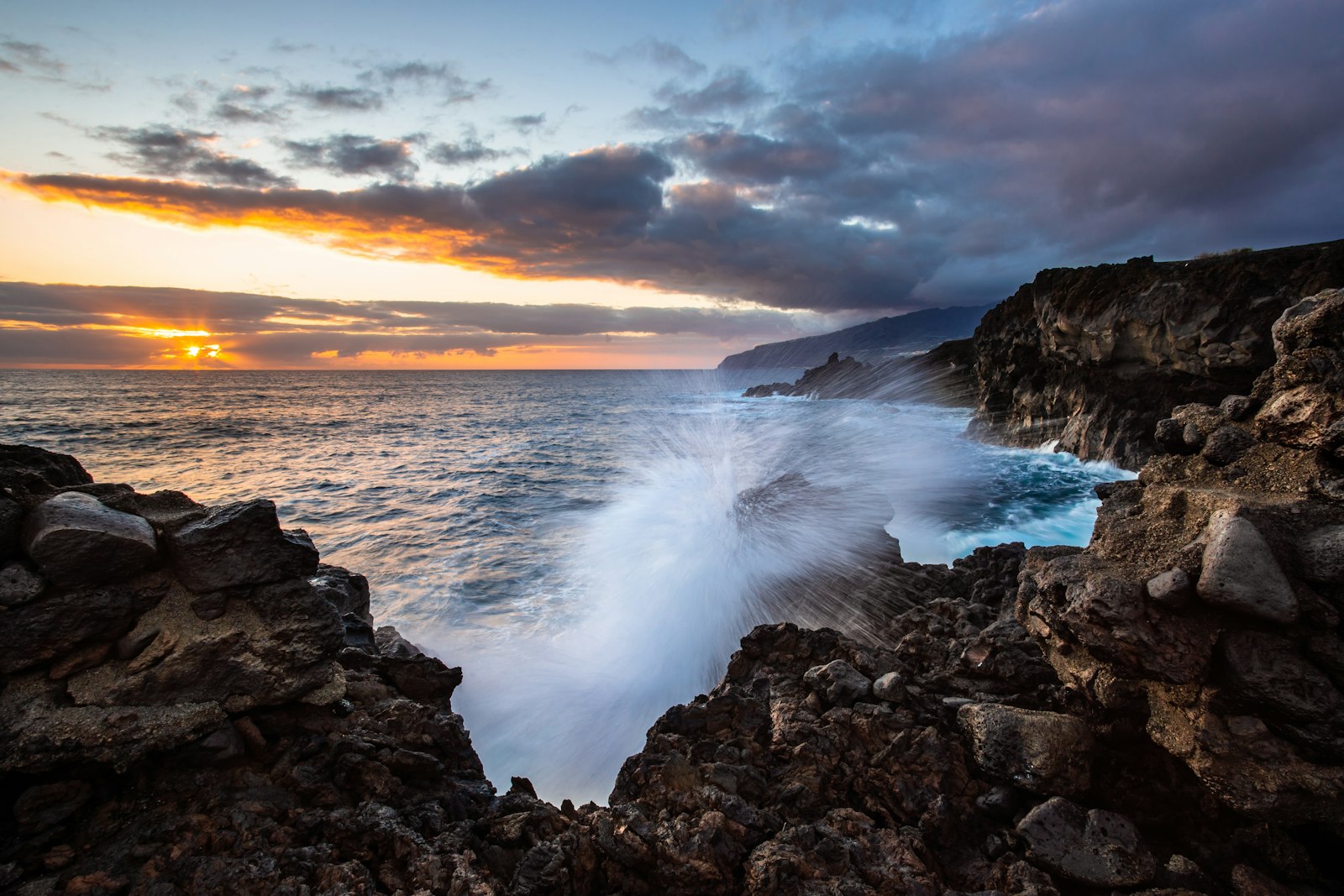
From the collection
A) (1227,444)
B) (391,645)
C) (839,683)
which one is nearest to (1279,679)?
(1227,444)

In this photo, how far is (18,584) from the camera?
310 centimetres

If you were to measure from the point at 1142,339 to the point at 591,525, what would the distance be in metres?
17.3

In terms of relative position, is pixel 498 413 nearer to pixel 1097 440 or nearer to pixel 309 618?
pixel 1097 440

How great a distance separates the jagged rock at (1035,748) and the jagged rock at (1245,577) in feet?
3.68

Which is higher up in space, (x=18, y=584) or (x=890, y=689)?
(x=18, y=584)

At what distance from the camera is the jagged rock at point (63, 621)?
306 centimetres

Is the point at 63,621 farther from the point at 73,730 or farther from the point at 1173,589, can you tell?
the point at 1173,589

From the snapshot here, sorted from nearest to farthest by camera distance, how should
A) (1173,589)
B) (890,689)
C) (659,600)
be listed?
(1173,589) < (890,689) < (659,600)

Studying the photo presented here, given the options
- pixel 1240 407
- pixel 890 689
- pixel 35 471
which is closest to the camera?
pixel 35 471

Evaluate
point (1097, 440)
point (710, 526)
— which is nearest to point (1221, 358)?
point (1097, 440)

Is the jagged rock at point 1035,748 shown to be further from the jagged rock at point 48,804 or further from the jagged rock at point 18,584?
the jagged rock at point 18,584

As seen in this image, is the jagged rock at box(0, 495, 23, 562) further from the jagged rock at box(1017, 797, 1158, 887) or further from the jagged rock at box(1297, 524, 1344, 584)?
the jagged rock at box(1297, 524, 1344, 584)

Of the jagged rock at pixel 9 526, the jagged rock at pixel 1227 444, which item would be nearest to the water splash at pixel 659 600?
the jagged rock at pixel 9 526

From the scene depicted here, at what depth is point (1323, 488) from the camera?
119 inches
